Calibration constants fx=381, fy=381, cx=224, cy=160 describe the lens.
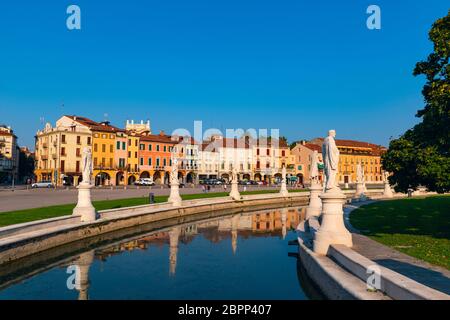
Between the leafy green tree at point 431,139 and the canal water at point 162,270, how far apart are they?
5.73 m

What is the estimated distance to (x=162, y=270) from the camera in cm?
1280

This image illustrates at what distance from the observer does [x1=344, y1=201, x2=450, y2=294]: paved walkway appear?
25.6 ft

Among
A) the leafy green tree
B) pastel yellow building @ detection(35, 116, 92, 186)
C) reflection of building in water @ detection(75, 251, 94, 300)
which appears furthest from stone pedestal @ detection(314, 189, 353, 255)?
Answer: pastel yellow building @ detection(35, 116, 92, 186)

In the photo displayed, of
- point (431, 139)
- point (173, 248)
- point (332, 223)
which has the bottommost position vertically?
point (173, 248)

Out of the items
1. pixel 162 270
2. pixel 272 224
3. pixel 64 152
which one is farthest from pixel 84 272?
pixel 64 152

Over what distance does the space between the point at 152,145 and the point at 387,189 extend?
4915 centimetres

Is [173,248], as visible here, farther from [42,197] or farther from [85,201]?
[42,197]

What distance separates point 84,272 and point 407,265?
9.76 meters

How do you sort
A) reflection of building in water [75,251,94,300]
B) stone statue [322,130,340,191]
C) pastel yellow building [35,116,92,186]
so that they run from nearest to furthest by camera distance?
reflection of building in water [75,251,94,300]
stone statue [322,130,340,191]
pastel yellow building [35,116,92,186]

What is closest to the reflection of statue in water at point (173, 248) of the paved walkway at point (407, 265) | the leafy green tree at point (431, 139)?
the paved walkway at point (407, 265)

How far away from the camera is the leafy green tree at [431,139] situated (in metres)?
13.4

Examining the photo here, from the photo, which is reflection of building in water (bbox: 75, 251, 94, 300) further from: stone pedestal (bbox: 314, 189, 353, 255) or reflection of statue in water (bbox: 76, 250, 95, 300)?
stone pedestal (bbox: 314, 189, 353, 255)

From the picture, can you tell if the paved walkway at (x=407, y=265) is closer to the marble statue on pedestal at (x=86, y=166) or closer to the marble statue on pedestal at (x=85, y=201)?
the marble statue on pedestal at (x=85, y=201)

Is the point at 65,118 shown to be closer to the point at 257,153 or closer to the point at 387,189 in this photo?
the point at 257,153
